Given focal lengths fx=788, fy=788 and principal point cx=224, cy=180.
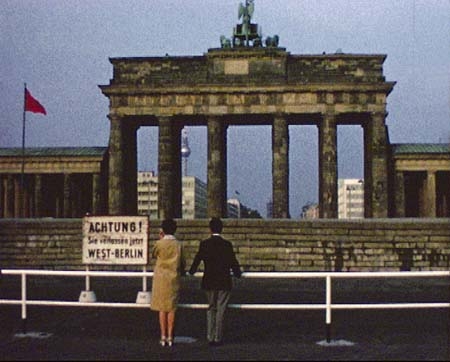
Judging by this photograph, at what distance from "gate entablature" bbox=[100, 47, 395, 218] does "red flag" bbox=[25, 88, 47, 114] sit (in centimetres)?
599

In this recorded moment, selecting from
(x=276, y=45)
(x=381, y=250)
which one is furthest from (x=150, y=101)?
(x=381, y=250)

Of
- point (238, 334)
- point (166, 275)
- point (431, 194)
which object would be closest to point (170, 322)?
point (166, 275)

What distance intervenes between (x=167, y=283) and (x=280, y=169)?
1615 inches

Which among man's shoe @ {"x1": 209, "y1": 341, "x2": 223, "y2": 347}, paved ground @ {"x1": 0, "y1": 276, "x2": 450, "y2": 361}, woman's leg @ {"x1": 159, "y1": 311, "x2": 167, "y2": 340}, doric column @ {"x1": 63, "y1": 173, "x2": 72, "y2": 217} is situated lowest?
paved ground @ {"x1": 0, "y1": 276, "x2": 450, "y2": 361}

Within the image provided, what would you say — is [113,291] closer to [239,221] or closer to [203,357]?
→ [239,221]

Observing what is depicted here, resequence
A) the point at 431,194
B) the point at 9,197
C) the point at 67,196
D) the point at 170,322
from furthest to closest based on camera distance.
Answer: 1. the point at 9,197
2. the point at 67,196
3. the point at 431,194
4. the point at 170,322

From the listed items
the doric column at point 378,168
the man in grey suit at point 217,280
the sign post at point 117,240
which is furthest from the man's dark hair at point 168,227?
the doric column at point 378,168

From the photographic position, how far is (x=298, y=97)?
52.2 m

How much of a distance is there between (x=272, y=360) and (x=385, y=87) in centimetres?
4363

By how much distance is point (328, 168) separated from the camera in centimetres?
5147

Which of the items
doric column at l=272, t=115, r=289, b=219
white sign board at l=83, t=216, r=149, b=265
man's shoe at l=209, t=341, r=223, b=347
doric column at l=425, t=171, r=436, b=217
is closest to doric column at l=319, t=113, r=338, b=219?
doric column at l=272, t=115, r=289, b=219

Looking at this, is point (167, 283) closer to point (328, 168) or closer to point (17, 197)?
point (328, 168)

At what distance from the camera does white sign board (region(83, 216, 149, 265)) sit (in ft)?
41.3

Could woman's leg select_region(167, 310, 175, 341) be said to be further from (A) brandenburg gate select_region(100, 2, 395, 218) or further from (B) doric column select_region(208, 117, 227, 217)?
(B) doric column select_region(208, 117, 227, 217)
